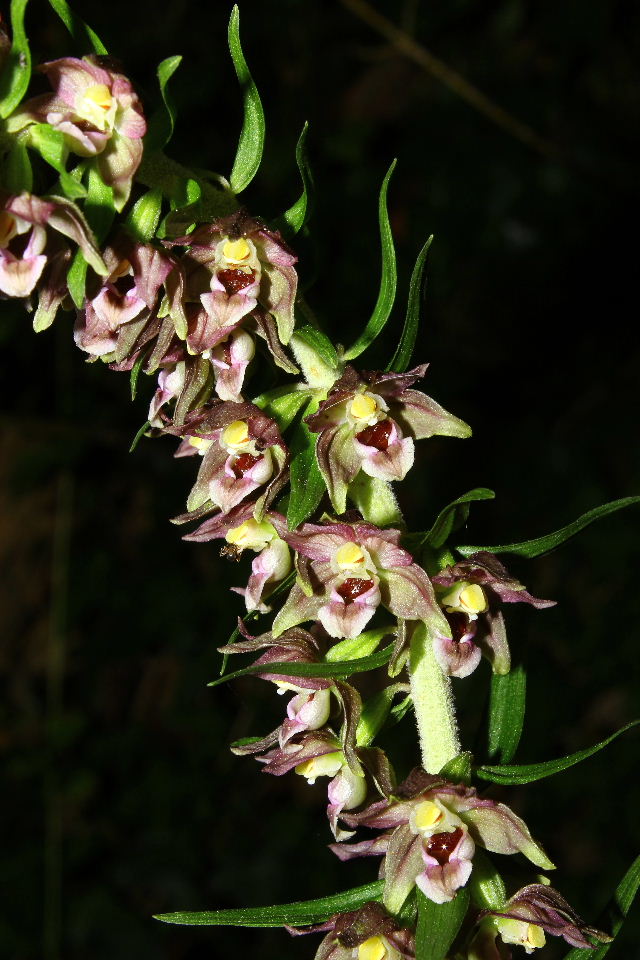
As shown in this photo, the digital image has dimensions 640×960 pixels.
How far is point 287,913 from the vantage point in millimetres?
1810

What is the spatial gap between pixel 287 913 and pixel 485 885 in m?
0.36

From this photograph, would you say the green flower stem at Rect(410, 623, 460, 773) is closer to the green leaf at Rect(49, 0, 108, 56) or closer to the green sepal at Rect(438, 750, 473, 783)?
the green sepal at Rect(438, 750, 473, 783)

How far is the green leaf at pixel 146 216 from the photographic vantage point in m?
1.66

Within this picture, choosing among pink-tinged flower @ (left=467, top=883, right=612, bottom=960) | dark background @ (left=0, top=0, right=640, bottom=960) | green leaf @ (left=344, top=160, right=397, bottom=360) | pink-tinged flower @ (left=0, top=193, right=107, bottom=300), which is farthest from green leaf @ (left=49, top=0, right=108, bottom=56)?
dark background @ (left=0, top=0, right=640, bottom=960)

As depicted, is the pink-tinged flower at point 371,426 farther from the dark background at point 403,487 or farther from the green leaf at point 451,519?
the dark background at point 403,487

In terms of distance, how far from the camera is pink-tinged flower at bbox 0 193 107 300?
149 centimetres

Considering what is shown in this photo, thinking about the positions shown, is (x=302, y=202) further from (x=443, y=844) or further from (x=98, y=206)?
(x=443, y=844)

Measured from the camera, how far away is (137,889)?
548cm

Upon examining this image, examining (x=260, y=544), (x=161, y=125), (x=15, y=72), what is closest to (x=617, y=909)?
(x=260, y=544)

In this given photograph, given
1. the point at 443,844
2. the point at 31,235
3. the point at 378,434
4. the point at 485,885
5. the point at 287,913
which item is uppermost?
the point at 31,235

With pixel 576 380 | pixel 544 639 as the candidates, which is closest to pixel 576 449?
pixel 576 380

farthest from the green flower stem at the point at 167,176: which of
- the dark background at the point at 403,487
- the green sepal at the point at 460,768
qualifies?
the dark background at the point at 403,487

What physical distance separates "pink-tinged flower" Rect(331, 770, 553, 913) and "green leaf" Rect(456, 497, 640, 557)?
42 cm

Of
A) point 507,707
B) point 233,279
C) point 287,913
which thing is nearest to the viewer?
point 233,279
